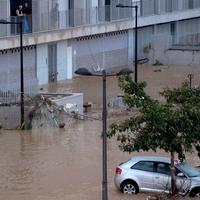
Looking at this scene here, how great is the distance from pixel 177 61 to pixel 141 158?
36964 millimetres

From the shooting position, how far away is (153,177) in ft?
A: 83.9

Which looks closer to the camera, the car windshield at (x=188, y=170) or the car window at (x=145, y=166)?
the car windshield at (x=188, y=170)

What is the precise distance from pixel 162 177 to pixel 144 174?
19.3 inches

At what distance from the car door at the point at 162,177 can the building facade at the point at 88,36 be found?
20848mm

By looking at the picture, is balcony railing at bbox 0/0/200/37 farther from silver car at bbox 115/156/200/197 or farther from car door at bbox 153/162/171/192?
car door at bbox 153/162/171/192

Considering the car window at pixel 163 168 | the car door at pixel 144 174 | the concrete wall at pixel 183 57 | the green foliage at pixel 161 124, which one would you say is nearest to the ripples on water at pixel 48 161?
the car door at pixel 144 174

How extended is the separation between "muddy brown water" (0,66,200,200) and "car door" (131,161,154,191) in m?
0.34

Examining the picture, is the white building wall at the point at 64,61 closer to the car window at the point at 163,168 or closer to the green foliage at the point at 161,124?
the car window at the point at 163,168

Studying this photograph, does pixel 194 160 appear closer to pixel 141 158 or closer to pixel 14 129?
pixel 141 158

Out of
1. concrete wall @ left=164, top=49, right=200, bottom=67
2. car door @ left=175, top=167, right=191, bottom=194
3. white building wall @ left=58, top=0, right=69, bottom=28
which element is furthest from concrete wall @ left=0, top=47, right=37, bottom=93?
car door @ left=175, top=167, right=191, bottom=194

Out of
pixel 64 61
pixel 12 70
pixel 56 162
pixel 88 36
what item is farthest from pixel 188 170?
pixel 88 36

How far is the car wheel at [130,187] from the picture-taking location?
25844mm

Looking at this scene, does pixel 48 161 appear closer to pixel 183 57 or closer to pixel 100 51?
pixel 100 51

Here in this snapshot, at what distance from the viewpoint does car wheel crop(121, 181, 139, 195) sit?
84.8ft
